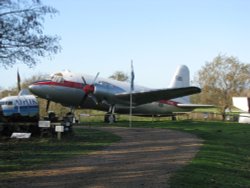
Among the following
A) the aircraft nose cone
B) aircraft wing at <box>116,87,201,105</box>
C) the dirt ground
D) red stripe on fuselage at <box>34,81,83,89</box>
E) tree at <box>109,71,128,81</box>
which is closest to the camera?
the dirt ground

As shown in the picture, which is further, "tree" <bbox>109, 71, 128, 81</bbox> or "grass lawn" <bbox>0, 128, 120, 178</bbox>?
"tree" <bbox>109, 71, 128, 81</bbox>

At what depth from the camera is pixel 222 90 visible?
203ft

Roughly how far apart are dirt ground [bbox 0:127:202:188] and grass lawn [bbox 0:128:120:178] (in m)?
0.70

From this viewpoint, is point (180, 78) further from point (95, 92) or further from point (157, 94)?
point (95, 92)

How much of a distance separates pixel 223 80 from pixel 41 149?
4766cm

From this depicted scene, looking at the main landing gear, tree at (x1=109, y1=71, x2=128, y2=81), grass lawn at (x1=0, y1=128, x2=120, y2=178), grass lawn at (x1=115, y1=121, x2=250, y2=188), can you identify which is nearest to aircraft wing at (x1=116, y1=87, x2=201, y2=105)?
the main landing gear

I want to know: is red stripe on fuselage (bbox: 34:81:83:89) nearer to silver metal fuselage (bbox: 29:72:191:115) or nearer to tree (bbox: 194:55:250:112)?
silver metal fuselage (bbox: 29:72:191:115)

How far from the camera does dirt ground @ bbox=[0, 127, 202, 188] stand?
33.6ft

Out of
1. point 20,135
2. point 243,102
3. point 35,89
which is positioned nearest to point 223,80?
point 243,102

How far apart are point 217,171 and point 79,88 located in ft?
78.8

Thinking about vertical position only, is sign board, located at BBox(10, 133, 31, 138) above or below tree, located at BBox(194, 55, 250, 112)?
below

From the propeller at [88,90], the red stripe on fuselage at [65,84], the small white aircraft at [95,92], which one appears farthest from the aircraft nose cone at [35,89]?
the propeller at [88,90]

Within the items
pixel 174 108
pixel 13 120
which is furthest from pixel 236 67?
pixel 13 120

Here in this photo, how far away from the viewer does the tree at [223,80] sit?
6109 centimetres
